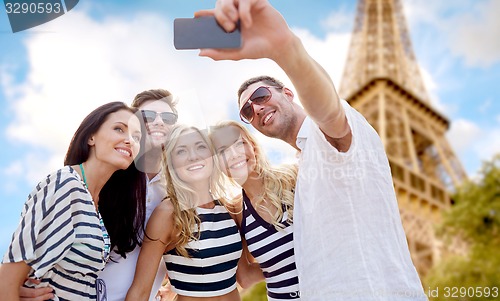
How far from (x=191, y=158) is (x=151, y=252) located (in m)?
0.53

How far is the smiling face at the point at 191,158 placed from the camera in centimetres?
239

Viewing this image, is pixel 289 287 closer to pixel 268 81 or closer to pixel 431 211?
pixel 268 81

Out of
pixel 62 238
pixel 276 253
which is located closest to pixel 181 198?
pixel 276 253

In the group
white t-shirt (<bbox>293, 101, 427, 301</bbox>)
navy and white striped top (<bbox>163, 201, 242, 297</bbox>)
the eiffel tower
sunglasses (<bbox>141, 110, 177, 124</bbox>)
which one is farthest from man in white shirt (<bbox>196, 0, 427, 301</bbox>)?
the eiffel tower

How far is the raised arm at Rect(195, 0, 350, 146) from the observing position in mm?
1004

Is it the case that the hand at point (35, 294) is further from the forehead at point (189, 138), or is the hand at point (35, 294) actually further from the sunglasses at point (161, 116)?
the sunglasses at point (161, 116)

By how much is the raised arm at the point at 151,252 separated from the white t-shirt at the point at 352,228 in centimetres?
87

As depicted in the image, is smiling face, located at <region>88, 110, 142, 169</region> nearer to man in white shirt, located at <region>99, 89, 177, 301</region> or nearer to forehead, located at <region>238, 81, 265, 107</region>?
man in white shirt, located at <region>99, 89, 177, 301</region>

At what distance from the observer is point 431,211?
66.1 ft

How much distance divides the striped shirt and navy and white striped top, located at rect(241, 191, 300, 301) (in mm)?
734

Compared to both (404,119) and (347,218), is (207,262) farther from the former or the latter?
(404,119)

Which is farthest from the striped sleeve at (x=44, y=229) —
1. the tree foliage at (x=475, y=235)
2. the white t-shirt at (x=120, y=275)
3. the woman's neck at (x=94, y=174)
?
the tree foliage at (x=475, y=235)

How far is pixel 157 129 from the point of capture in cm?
262

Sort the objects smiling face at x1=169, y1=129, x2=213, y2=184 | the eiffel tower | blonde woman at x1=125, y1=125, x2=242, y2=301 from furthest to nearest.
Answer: the eiffel tower
smiling face at x1=169, y1=129, x2=213, y2=184
blonde woman at x1=125, y1=125, x2=242, y2=301
